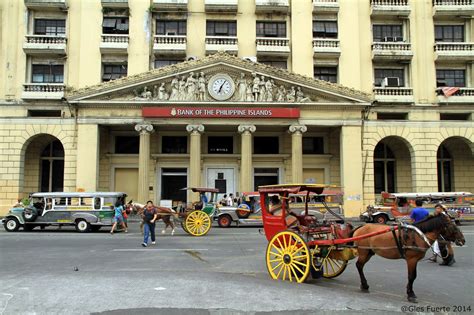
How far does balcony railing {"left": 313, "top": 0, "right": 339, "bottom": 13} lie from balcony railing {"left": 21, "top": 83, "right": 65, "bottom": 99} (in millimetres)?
20149

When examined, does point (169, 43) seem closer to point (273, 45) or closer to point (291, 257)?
point (273, 45)

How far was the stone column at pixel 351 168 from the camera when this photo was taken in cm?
2909

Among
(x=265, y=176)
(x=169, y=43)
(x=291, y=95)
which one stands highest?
(x=169, y=43)

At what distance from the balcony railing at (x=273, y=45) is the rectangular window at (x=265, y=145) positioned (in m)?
6.76

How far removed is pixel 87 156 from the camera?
28719mm

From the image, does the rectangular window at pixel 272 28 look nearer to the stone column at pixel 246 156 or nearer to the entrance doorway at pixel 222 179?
the stone column at pixel 246 156

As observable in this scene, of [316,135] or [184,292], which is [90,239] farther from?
[316,135]

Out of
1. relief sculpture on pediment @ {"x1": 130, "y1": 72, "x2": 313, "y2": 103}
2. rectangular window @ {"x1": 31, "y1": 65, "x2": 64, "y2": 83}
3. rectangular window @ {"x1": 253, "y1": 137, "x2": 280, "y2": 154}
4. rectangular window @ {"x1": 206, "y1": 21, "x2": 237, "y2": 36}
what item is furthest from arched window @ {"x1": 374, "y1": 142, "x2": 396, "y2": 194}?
rectangular window @ {"x1": 31, "y1": 65, "x2": 64, "y2": 83}

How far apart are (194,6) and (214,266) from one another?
26.1 metres

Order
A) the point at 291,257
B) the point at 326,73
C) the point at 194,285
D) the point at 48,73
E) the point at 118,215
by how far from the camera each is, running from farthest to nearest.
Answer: the point at 326,73, the point at 48,73, the point at 118,215, the point at 291,257, the point at 194,285

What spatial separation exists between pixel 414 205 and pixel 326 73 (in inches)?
512

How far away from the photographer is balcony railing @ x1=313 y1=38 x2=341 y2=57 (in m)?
31.2

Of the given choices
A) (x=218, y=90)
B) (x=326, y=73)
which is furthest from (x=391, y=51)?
(x=218, y=90)

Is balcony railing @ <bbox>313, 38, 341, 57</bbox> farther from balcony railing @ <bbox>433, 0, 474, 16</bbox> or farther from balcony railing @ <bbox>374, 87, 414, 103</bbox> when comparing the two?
balcony railing @ <bbox>433, 0, 474, 16</bbox>
